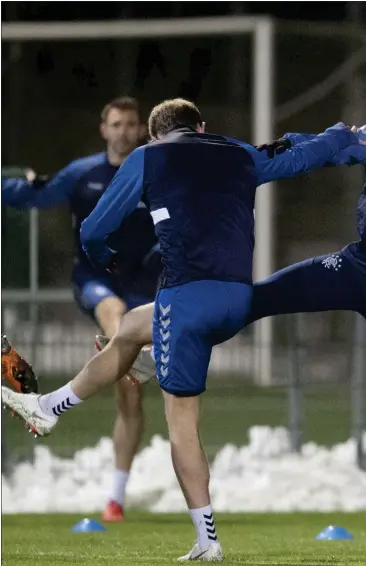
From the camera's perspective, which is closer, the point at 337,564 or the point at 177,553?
the point at 337,564

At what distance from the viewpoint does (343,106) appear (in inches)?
905

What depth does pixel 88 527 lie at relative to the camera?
368 inches

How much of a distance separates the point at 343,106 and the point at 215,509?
12.8 m

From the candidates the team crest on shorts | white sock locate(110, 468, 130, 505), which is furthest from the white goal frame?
the team crest on shorts

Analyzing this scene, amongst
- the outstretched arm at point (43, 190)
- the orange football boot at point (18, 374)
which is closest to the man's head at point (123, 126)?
the outstretched arm at point (43, 190)

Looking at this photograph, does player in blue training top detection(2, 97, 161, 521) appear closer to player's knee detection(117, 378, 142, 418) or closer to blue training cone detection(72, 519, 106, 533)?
player's knee detection(117, 378, 142, 418)

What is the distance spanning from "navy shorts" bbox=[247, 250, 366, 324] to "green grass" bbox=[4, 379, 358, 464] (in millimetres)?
3914

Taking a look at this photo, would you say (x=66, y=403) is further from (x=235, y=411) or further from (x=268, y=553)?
(x=235, y=411)

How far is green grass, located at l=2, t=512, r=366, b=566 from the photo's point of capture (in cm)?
756

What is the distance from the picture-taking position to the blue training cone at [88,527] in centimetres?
931

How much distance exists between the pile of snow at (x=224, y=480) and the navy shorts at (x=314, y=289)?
3.09 m

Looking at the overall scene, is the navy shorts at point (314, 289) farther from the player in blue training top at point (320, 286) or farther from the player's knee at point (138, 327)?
the player's knee at point (138, 327)

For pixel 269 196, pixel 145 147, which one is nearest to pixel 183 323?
pixel 145 147

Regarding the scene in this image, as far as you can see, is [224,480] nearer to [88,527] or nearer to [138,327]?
[88,527]
